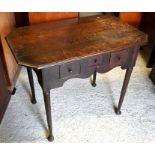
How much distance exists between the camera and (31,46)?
1023mm

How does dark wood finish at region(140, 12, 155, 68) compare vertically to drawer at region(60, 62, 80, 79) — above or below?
below

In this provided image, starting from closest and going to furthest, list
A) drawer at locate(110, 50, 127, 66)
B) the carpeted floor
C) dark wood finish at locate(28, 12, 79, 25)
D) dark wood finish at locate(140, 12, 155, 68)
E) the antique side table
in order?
the antique side table
drawer at locate(110, 50, 127, 66)
the carpeted floor
dark wood finish at locate(28, 12, 79, 25)
dark wood finish at locate(140, 12, 155, 68)

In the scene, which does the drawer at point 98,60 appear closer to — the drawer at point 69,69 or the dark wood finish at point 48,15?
the drawer at point 69,69

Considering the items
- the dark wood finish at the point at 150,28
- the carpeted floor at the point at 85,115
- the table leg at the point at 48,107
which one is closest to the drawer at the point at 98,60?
the table leg at the point at 48,107

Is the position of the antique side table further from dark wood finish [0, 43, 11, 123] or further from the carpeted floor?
dark wood finish [0, 43, 11, 123]

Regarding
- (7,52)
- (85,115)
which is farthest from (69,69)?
(7,52)

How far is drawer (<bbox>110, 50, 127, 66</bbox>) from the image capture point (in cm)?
108

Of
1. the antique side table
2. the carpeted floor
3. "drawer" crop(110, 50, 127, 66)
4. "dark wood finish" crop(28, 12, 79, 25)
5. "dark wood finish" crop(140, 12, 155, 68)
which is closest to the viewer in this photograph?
the antique side table

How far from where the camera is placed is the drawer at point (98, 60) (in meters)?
1.02

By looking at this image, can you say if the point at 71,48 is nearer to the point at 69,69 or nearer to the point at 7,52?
the point at 69,69

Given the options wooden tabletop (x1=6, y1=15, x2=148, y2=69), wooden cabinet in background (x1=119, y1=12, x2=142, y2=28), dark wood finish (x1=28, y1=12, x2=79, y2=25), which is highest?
wooden tabletop (x1=6, y1=15, x2=148, y2=69)

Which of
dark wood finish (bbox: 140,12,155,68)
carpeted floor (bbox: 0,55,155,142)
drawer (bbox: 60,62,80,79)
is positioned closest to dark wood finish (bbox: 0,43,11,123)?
carpeted floor (bbox: 0,55,155,142)
